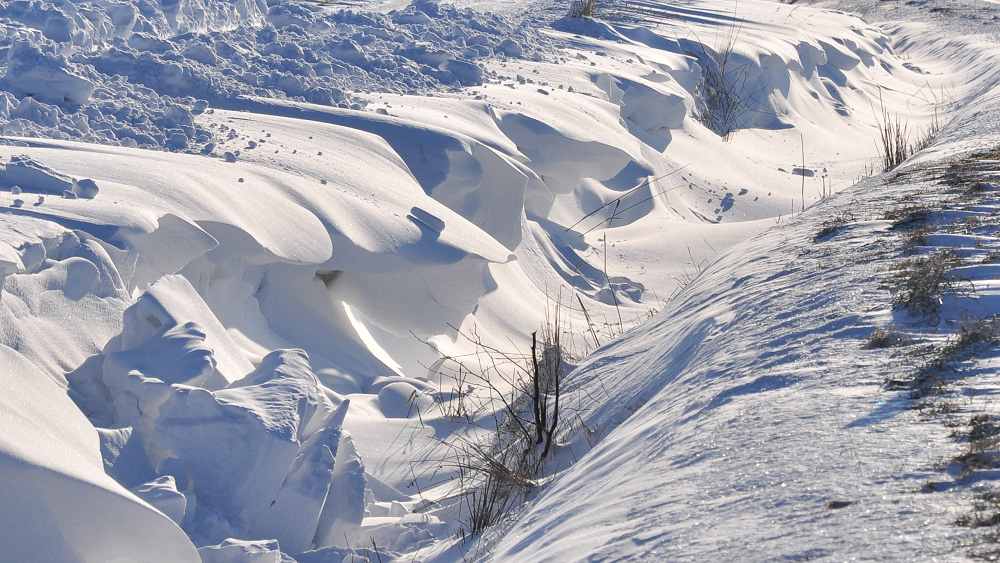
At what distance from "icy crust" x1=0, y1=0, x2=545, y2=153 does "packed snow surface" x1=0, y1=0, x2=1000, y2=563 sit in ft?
0.09

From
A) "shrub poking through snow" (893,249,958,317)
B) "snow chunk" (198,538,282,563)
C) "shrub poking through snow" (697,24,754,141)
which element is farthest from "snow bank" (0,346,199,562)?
"shrub poking through snow" (697,24,754,141)

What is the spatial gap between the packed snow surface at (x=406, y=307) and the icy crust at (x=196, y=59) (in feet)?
0.09

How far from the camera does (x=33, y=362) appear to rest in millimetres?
2471

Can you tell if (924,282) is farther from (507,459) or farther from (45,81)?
(45,81)

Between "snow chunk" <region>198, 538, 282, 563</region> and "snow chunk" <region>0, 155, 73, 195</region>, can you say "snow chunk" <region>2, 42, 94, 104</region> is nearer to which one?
"snow chunk" <region>0, 155, 73, 195</region>

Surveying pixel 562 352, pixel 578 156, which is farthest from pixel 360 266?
pixel 578 156

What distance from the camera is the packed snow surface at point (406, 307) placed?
5.65ft

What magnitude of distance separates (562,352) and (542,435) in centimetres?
114

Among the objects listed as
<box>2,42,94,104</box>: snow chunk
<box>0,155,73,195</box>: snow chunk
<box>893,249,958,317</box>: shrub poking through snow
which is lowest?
<box>0,155,73,195</box>: snow chunk

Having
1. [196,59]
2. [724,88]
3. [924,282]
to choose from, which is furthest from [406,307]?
[724,88]

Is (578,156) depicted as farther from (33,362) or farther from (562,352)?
(33,362)

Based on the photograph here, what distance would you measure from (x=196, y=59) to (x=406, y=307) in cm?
239

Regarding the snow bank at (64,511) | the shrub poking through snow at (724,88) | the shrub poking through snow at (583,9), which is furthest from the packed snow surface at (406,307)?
the shrub poking through snow at (583,9)

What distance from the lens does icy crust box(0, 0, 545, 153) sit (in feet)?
13.8
